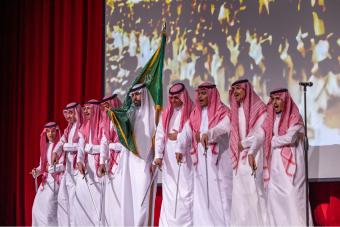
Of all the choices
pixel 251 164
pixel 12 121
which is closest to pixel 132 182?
pixel 251 164

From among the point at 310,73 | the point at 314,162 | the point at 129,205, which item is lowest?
the point at 129,205

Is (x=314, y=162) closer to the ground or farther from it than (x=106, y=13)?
closer to the ground

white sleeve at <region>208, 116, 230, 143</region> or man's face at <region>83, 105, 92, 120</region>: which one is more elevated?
man's face at <region>83, 105, 92, 120</region>

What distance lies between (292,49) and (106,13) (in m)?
2.92

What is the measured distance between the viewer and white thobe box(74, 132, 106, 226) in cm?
705

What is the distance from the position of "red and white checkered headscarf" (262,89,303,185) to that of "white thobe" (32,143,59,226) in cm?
272

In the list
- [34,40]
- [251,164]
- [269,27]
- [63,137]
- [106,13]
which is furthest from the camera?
[34,40]

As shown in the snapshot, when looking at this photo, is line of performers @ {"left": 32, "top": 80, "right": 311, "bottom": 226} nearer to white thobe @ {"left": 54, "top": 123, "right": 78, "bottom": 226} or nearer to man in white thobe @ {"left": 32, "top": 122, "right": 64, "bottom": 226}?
white thobe @ {"left": 54, "top": 123, "right": 78, "bottom": 226}

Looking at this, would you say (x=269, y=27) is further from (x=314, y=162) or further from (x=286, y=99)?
(x=314, y=162)

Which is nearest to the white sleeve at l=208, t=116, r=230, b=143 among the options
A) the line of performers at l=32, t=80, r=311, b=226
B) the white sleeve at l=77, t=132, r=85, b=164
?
the line of performers at l=32, t=80, r=311, b=226

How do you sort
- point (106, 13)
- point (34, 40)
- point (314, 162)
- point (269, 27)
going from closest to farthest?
point (314, 162) → point (269, 27) → point (106, 13) → point (34, 40)

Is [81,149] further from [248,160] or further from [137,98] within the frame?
[248,160]

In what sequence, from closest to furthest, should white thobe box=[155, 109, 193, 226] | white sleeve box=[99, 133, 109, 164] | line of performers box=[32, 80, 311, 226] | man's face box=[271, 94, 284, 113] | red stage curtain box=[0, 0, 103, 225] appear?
line of performers box=[32, 80, 311, 226] < man's face box=[271, 94, 284, 113] < white thobe box=[155, 109, 193, 226] < white sleeve box=[99, 133, 109, 164] < red stage curtain box=[0, 0, 103, 225]

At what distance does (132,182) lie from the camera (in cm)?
632
